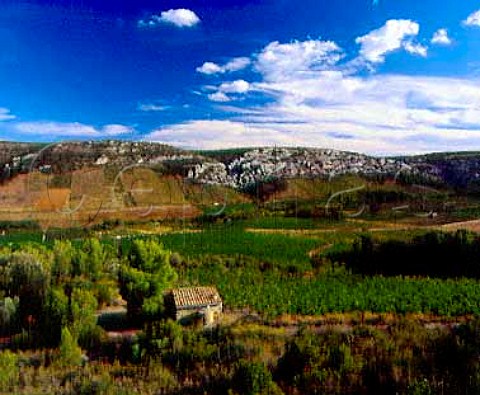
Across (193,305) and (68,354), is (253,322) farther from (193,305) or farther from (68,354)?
(68,354)

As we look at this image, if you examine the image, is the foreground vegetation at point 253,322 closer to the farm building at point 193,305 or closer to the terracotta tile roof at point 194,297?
the farm building at point 193,305

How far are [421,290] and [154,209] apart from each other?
4590 centimetres

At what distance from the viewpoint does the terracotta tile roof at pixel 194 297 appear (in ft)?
52.8

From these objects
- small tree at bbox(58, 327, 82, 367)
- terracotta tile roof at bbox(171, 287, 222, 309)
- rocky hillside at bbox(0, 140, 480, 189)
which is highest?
rocky hillside at bbox(0, 140, 480, 189)

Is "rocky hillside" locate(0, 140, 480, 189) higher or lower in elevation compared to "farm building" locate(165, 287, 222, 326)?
higher

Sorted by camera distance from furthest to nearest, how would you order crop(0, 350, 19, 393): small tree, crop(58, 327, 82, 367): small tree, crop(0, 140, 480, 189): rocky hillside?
1. crop(0, 140, 480, 189): rocky hillside
2. crop(58, 327, 82, 367): small tree
3. crop(0, 350, 19, 393): small tree

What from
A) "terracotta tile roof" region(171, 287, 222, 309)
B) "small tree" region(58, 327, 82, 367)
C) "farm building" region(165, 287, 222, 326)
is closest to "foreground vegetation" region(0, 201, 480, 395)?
"small tree" region(58, 327, 82, 367)

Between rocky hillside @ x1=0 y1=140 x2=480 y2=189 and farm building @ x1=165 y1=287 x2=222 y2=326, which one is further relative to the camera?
rocky hillside @ x1=0 y1=140 x2=480 y2=189

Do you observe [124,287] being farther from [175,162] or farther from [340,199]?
[175,162]

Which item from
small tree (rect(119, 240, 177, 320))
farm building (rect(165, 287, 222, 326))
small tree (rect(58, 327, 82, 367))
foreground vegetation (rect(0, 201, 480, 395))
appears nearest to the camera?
foreground vegetation (rect(0, 201, 480, 395))

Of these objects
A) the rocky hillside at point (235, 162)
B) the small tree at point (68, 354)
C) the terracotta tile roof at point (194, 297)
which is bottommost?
the small tree at point (68, 354)

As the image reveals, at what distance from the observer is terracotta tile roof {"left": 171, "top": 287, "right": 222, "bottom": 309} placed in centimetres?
1609

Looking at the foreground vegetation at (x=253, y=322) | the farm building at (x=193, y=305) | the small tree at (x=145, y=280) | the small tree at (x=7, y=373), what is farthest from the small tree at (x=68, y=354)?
the small tree at (x=145, y=280)

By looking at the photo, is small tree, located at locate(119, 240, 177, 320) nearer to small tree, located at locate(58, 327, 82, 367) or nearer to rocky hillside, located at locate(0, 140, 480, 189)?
small tree, located at locate(58, 327, 82, 367)
